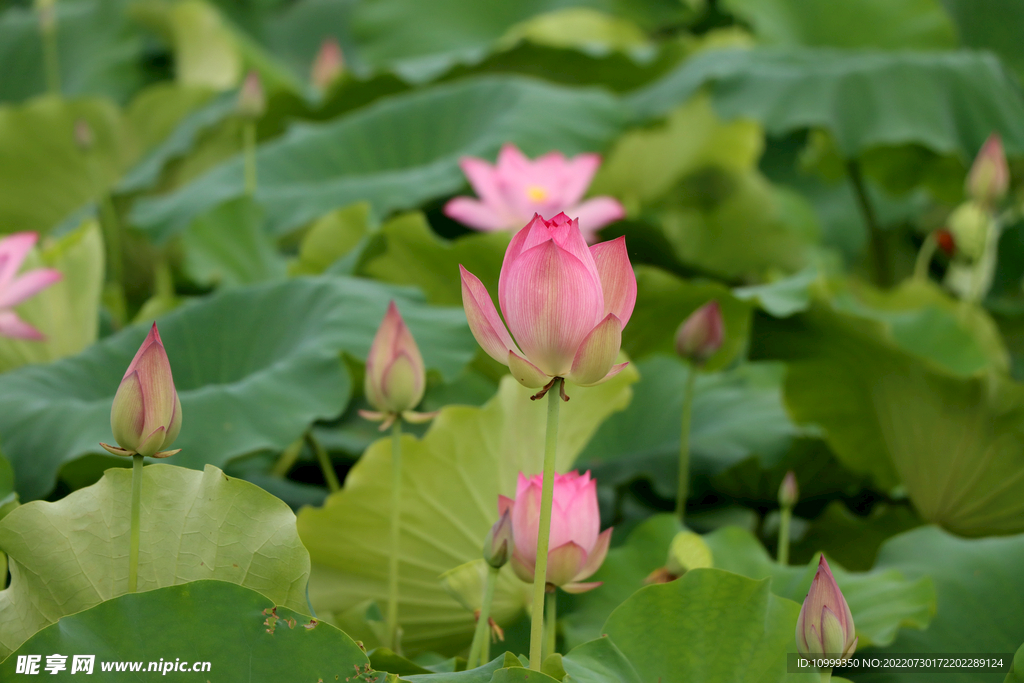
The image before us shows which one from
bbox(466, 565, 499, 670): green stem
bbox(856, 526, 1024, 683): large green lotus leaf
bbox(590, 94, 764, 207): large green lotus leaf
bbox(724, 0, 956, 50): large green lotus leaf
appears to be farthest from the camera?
bbox(724, 0, 956, 50): large green lotus leaf

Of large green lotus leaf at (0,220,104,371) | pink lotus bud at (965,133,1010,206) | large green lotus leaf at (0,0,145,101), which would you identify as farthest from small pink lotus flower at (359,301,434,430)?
large green lotus leaf at (0,0,145,101)

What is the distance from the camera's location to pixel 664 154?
5.49 feet

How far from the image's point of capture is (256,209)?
3.92 ft

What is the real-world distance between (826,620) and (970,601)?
35 cm

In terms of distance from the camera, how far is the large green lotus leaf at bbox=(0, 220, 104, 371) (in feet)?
3.02

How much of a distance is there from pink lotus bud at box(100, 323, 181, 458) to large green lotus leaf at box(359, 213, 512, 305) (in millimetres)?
532

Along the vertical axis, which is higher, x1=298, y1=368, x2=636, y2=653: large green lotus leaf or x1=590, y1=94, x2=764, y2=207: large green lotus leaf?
x1=590, y1=94, x2=764, y2=207: large green lotus leaf

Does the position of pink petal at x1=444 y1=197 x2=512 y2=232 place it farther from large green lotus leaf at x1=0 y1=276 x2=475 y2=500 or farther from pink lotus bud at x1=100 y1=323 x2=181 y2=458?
pink lotus bud at x1=100 y1=323 x2=181 y2=458

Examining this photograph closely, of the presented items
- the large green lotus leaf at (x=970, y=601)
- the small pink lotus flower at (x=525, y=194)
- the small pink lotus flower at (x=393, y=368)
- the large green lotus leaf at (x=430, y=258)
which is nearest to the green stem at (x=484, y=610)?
the small pink lotus flower at (x=393, y=368)

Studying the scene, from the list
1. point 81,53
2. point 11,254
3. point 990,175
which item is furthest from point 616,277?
point 81,53

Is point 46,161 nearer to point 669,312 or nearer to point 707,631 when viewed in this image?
point 669,312

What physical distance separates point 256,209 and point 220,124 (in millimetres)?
556

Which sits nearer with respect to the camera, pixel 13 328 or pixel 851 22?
pixel 13 328

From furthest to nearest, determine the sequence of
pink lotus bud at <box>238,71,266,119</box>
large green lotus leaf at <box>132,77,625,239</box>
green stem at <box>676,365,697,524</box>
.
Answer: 1. large green lotus leaf at <box>132,77,625,239</box>
2. pink lotus bud at <box>238,71,266,119</box>
3. green stem at <box>676,365,697,524</box>
